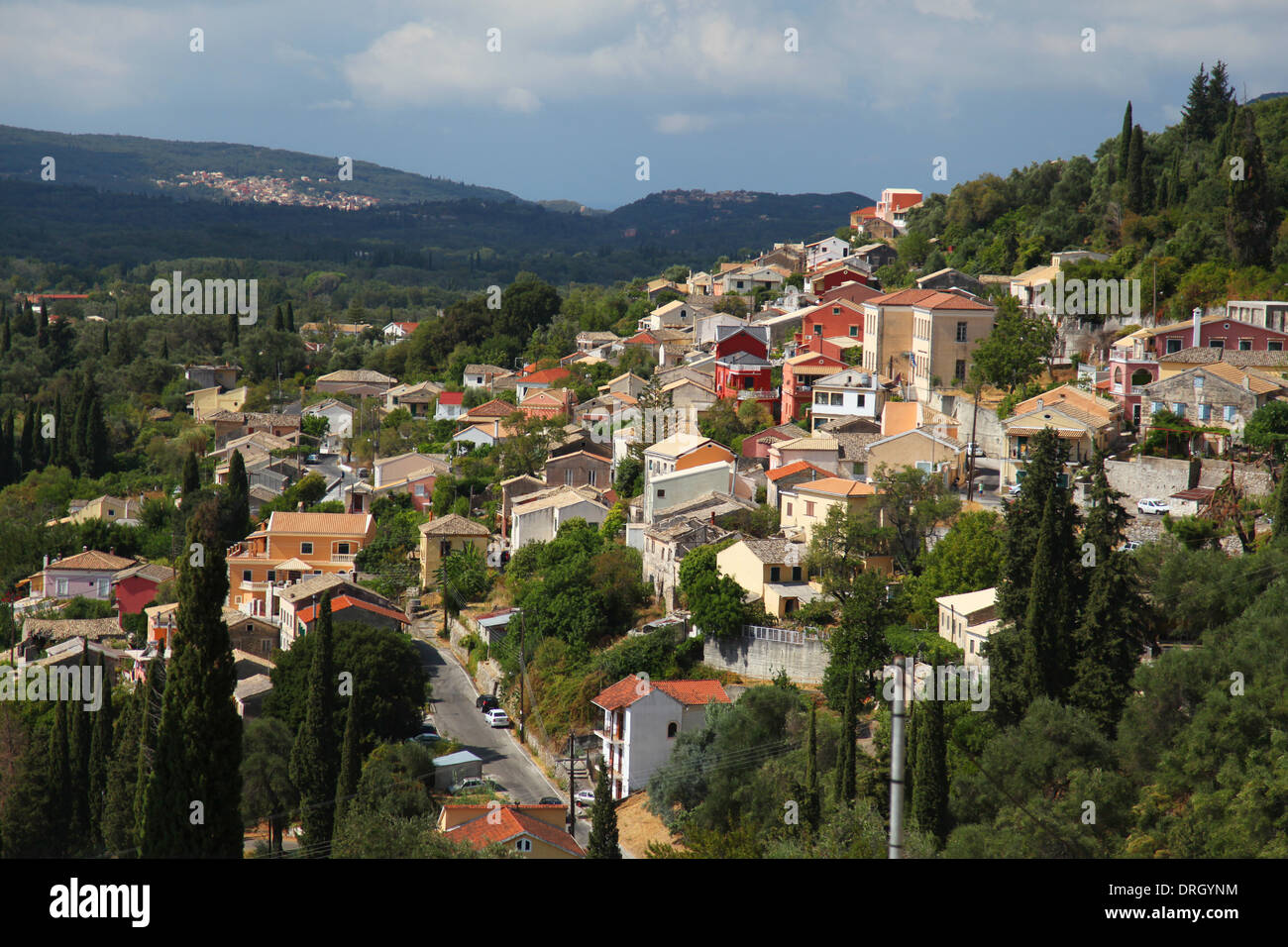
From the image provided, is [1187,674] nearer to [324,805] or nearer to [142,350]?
[324,805]

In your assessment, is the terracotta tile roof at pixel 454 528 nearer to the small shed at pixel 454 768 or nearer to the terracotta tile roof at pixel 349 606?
the terracotta tile roof at pixel 349 606

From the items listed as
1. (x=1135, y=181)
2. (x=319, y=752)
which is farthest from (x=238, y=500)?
(x=1135, y=181)

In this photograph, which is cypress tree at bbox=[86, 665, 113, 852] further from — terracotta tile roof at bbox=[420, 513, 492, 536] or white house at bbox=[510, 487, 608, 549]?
terracotta tile roof at bbox=[420, 513, 492, 536]

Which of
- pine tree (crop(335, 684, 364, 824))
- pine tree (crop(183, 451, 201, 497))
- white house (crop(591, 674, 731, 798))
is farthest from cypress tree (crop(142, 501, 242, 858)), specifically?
pine tree (crop(183, 451, 201, 497))

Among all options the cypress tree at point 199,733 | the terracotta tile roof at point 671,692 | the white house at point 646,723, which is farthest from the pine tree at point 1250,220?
the cypress tree at point 199,733
